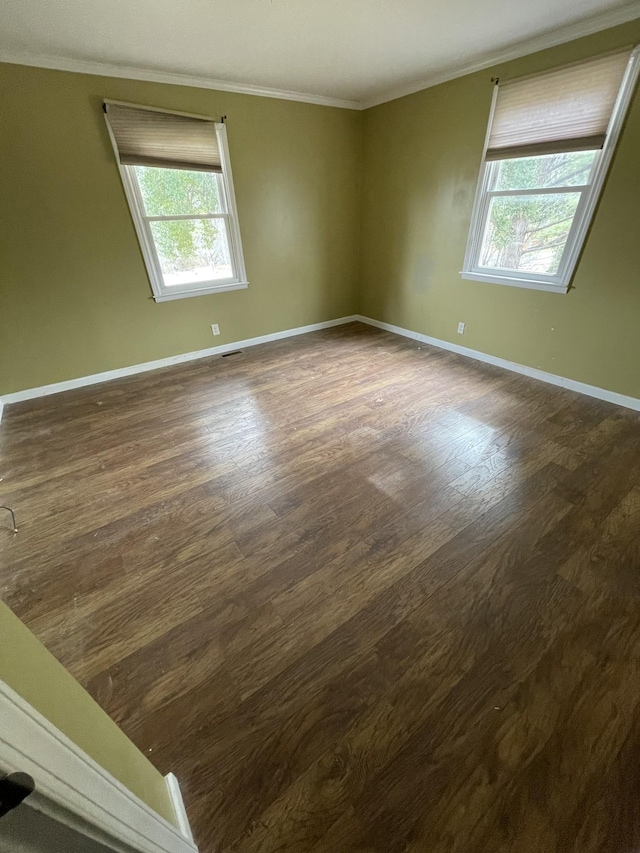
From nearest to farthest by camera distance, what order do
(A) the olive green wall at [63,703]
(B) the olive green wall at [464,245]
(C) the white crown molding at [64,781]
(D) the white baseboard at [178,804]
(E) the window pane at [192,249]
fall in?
(C) the white crown molding at [64,781] < (A) the olive green wall at [63,703] < (D) the white baseboard at [178,804] < (B) the olive green wall at [464,245] < (E) the window pane at [192,249]

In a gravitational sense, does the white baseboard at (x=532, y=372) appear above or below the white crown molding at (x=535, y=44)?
below

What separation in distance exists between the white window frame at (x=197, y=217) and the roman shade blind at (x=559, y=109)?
2.37 metres

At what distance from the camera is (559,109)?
8.44 feet

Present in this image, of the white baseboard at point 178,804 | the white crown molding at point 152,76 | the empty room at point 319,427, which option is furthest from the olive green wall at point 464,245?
the white baseboard at point 178,804

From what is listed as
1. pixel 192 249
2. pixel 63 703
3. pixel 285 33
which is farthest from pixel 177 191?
pixel 63 703

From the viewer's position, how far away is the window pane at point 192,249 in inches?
133

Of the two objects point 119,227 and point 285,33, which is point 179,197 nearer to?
point 119,227

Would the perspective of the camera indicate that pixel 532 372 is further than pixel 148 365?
No

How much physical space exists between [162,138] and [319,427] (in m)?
2.78

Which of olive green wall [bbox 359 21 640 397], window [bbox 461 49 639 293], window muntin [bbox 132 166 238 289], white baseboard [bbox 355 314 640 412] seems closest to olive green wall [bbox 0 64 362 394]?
window muntin [bbox 132 166 238 289]

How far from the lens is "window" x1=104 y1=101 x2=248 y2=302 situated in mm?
2928

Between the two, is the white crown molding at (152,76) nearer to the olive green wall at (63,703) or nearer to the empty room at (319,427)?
the empty room at (319,427)

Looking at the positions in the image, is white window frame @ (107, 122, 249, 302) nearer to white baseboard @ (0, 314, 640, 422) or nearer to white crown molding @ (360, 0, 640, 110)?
white baseboard @ (0, 314, 640, 422)

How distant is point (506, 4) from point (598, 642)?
11.0 ft
